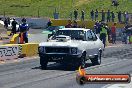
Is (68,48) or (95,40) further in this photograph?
(95,40)

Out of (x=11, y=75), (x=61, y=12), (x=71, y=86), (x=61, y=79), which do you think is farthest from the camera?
(x=61, y=12)

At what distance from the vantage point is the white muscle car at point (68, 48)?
1866cm

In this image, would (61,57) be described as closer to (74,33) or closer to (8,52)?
(74,33)

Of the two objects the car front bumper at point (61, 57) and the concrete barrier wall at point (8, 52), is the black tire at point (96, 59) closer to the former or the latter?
the car front bumper at point (61, 57)

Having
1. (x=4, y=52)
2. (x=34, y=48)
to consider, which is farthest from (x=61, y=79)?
(x=34, y=48)

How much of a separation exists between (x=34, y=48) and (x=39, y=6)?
157 ft

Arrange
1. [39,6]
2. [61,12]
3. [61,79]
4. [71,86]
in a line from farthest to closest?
[39,6] < [61,12] < [61,79] < [71,86]

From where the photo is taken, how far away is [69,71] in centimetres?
1873

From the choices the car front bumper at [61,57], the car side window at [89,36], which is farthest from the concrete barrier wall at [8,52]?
the car front bumper at [61,57]

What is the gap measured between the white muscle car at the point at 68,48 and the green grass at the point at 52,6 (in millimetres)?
45320

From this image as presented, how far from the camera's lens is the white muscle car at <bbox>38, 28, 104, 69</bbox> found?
18656mm

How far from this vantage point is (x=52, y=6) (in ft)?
246

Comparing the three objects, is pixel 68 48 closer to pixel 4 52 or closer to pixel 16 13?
pixel 4 52

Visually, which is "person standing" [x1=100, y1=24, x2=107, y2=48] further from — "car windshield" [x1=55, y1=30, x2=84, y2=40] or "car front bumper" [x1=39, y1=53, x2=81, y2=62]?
"car front bumper" [x1=39, y1=53, x2=81, y2=62]
